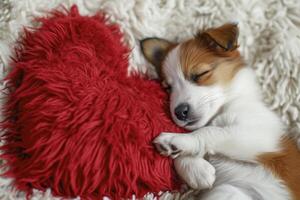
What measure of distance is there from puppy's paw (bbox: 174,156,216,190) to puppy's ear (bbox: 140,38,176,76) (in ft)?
1.83

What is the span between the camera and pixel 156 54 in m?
2.21

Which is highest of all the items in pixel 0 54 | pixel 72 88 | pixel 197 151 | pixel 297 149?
pixel 0 54

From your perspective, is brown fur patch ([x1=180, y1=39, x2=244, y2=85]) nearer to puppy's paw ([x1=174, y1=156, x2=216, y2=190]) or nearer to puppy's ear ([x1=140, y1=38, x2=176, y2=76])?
puppy's ear ([x1=140, y1=38, x2=176, y2=76])

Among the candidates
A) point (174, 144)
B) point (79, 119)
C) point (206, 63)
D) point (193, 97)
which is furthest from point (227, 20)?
point (79, 119)

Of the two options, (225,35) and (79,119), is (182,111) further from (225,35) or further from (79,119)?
(79,119)

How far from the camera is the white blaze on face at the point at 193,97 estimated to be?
6.43 feet

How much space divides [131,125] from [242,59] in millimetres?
791

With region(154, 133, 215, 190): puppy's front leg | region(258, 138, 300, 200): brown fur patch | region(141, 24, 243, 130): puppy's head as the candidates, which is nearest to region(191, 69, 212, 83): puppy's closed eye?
region(141, 24, 243, 130): puppy's head

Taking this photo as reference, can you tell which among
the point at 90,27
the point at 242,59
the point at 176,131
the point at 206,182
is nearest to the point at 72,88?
the point at 90,27

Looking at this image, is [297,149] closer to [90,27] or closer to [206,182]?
[206,182]

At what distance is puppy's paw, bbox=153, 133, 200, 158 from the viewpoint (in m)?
1.82

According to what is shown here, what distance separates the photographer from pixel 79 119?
66.6 inches

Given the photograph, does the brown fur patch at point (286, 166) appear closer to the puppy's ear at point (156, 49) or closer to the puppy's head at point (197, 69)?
the puppy's head at point (197, 69)

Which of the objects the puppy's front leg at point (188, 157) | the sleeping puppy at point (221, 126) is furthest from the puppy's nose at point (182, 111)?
the puppy's front leg at point (188, 157)
